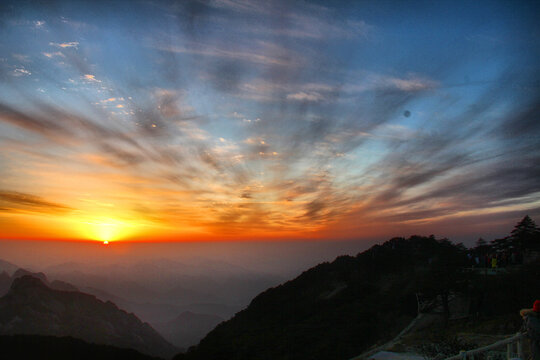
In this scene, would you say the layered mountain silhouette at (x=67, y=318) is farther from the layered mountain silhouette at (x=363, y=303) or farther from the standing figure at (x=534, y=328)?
the standing figure at (x=534, y=328)

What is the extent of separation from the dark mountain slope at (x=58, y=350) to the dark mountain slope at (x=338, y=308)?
28.3 m

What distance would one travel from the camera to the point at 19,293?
4641 inches

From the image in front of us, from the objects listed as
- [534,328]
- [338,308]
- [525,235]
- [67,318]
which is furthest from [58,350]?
[67,318]

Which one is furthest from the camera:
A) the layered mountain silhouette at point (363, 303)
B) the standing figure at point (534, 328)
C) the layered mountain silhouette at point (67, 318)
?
the layered mountain silhouette at point (67, 318)

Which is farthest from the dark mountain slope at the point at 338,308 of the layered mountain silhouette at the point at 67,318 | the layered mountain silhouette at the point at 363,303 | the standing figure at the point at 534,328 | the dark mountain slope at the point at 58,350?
the layered mountain silhouette at the point at 67,318

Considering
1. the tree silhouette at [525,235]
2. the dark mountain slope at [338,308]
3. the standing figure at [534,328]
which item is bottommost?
the dark mountain slope at [338,308]

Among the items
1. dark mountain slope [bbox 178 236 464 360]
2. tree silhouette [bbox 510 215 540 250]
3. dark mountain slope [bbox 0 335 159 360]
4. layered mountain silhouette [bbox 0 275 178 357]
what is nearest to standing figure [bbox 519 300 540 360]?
dark mountain slope [bbox 178 236 464 360]

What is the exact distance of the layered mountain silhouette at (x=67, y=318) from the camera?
108938 mm

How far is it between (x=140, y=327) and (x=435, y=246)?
478ft

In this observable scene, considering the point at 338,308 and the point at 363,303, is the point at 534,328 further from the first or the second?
the point at 338,308

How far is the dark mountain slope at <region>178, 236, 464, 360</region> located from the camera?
78.4ft

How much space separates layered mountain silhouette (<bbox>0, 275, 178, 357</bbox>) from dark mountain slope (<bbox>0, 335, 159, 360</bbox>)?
55512 millimetres

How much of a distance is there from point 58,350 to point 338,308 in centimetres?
5296

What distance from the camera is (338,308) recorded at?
31406 millimetres
